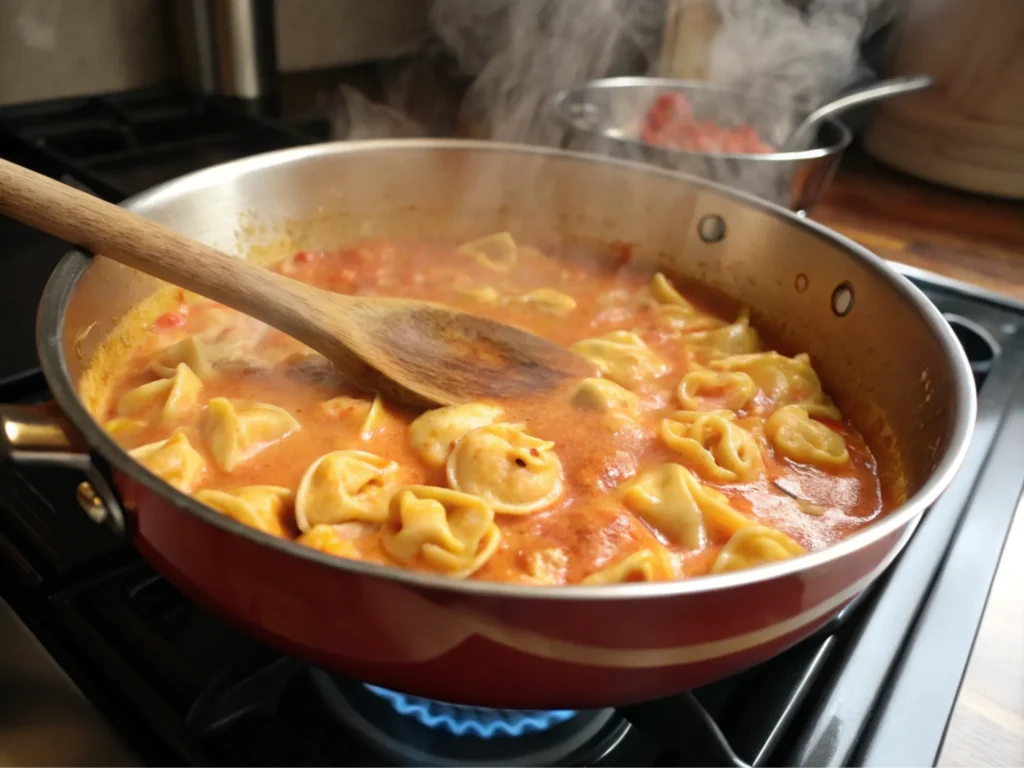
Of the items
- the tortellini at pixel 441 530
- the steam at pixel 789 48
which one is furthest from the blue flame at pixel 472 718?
the steam at pixel 789 48

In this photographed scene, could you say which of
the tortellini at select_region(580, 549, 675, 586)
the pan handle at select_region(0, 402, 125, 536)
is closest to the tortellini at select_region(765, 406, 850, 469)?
the tortellini at select_region(580, 549, 675, 586)

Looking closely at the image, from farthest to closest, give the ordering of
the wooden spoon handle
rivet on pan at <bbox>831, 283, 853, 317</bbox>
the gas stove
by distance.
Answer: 1. rivet on pan at <bbox>831, 283, 853, 317</bbox>
2. the wooden spoon handle
3. the gas stove

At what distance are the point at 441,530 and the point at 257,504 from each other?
34cm

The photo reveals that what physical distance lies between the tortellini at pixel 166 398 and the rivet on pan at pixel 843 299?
1.51 metres

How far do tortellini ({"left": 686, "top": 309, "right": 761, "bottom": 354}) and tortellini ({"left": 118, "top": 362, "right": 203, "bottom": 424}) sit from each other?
127 cm

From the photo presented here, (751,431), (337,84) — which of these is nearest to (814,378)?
(751,431)

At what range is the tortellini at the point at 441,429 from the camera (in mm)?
1727

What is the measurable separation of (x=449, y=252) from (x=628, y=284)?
56 cm

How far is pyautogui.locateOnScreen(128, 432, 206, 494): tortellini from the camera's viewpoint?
159cm

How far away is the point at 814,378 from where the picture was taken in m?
2.11

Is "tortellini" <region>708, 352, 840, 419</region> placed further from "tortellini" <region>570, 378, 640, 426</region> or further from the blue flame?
the blue flame

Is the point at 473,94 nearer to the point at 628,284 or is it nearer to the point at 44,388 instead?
the point at 628,284

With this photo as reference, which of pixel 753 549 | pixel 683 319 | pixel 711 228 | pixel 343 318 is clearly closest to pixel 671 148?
pixel 711 228

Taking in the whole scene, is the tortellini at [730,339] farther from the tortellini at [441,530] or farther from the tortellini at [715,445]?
the tortellini at [441,530]
